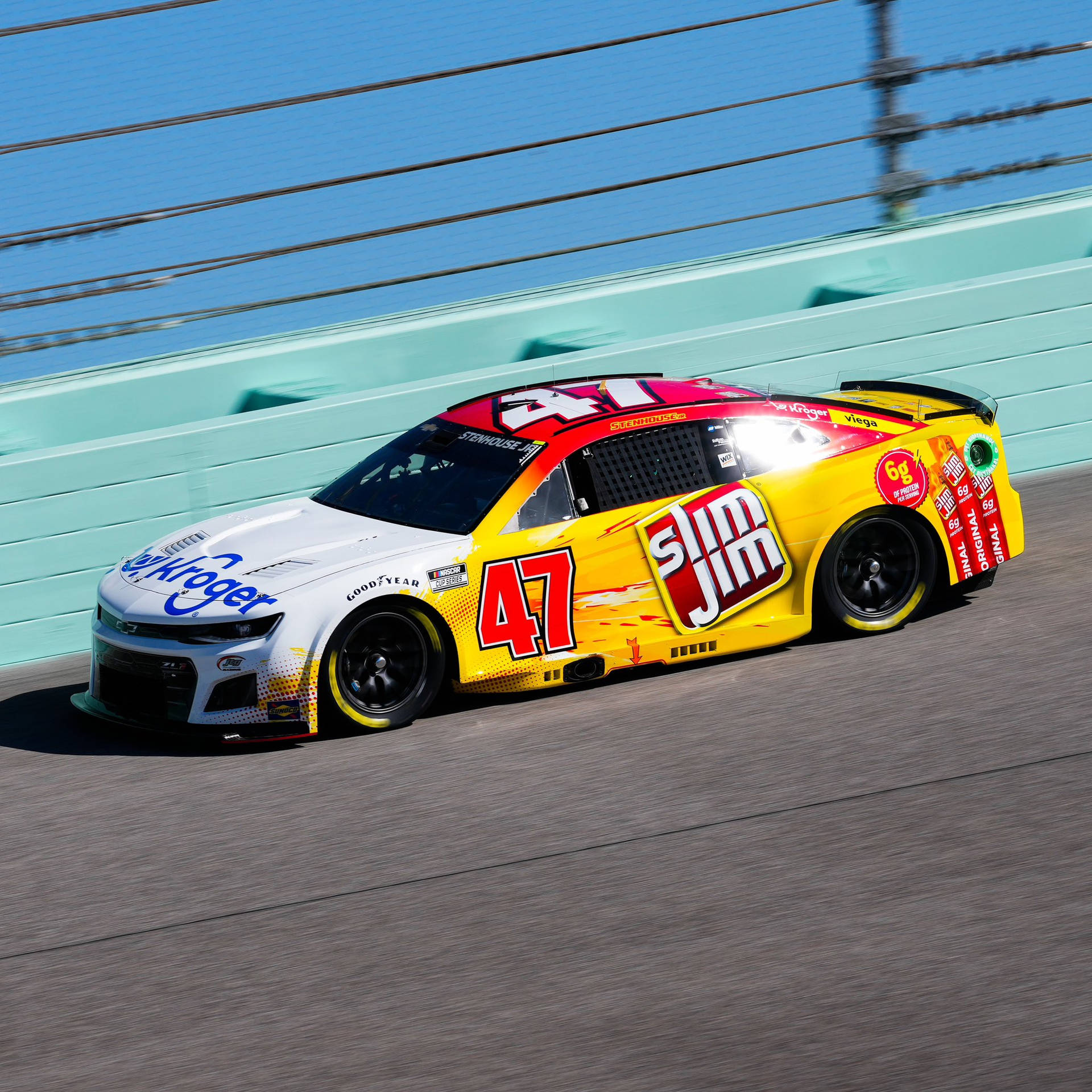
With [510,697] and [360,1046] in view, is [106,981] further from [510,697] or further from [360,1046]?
[510,697]

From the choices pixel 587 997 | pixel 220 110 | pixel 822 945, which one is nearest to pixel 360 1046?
pixel 587 997

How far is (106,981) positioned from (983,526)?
5.04 metres

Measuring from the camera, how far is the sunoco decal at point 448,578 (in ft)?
22.2

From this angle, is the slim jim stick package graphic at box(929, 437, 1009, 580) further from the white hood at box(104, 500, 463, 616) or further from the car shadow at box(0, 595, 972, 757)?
the white hood at box(104, 500, 463, 616)

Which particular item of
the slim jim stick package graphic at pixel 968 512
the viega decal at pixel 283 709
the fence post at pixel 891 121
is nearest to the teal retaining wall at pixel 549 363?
the fence post at pixel 891 121

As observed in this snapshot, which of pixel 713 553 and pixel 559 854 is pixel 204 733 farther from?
pixel 713 553

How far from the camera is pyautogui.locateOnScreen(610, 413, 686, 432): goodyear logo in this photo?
7348 millimetres

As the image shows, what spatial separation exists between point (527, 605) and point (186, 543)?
1.71m

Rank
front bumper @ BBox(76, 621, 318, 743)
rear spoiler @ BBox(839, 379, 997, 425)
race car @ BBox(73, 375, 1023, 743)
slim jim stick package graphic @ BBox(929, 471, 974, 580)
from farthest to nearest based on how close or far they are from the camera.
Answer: rear spoiler @ BBox(839, 379, 997, 425)
slim jim stick package graphic @ BBox(929, 471, 974, 580)
race car @ BBox(73, 375, 1023, 743)
front bumper @ BBox(76, 621, 318, 743)

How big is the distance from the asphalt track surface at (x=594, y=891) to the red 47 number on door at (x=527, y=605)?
0.33 metres

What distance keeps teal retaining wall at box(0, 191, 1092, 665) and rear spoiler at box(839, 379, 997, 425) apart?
1140 millimetres

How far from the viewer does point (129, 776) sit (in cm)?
652

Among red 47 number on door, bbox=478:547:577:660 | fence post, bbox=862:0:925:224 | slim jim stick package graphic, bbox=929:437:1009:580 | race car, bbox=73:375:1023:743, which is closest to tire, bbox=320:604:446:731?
race car, bbox=73:375:1023:743

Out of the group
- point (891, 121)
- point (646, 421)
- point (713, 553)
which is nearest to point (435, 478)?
point (646, 421)
